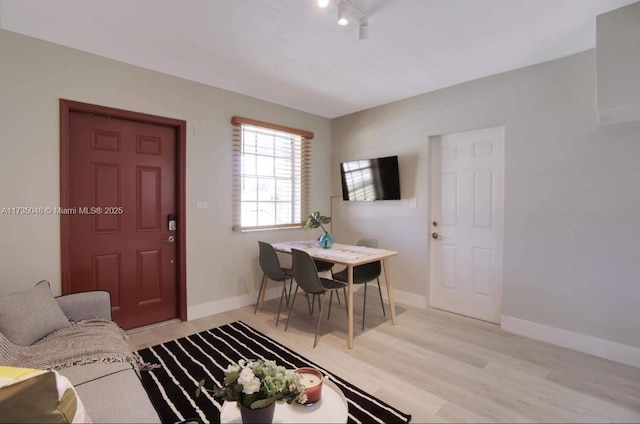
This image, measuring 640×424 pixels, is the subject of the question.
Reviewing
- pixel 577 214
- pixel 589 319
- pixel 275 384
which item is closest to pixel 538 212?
pixel 577 214

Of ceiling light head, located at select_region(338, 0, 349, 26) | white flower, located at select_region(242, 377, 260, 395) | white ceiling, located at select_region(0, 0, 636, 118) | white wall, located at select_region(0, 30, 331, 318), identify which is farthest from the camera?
white wall, located at select_region(0, 30, 331, 318)

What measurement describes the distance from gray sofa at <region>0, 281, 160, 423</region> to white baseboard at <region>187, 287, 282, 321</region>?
41.2 inches

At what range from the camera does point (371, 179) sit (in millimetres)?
4121

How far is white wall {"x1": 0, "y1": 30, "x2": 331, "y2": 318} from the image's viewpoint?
7.80 ft

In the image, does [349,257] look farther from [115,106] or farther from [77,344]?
[115,106]

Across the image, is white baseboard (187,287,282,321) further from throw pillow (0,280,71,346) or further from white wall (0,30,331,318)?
throw pillow (0,280,71,346)

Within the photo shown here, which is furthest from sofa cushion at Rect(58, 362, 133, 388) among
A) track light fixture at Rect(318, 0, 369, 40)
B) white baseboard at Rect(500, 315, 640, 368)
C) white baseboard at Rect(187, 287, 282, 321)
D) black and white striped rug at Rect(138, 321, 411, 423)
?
white baseboard at Rect(500, 315, 640, 368)

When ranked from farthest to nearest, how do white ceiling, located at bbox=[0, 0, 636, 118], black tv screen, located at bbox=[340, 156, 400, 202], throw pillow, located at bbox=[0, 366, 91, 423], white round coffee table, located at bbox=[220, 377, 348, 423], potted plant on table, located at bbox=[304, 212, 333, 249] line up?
1. black tv screen, located at bbox=[340, 156, 400, 202]
2. potted plant on table, located at bbox=[304, 212, 333, 249]
3. white ceiling, located at bbox=[0, 0, 636, 118]
4. white round coffee table, located at bbox=[220, 377, 348, 423]
5. throw pillow, located at bbox=[0, 366, 91, 423]

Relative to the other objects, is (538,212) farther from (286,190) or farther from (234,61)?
(234,61)

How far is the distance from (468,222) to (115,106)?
3834 millimetres

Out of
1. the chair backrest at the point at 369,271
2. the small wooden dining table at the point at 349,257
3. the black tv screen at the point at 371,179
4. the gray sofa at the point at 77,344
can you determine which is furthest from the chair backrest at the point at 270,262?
the black tv screen at the point at 371,179

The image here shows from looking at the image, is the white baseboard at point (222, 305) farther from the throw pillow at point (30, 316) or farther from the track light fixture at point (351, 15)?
the track light fixture at point (351, 15)

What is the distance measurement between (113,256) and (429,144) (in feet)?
12.0

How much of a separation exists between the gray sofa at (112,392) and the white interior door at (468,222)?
322cm
